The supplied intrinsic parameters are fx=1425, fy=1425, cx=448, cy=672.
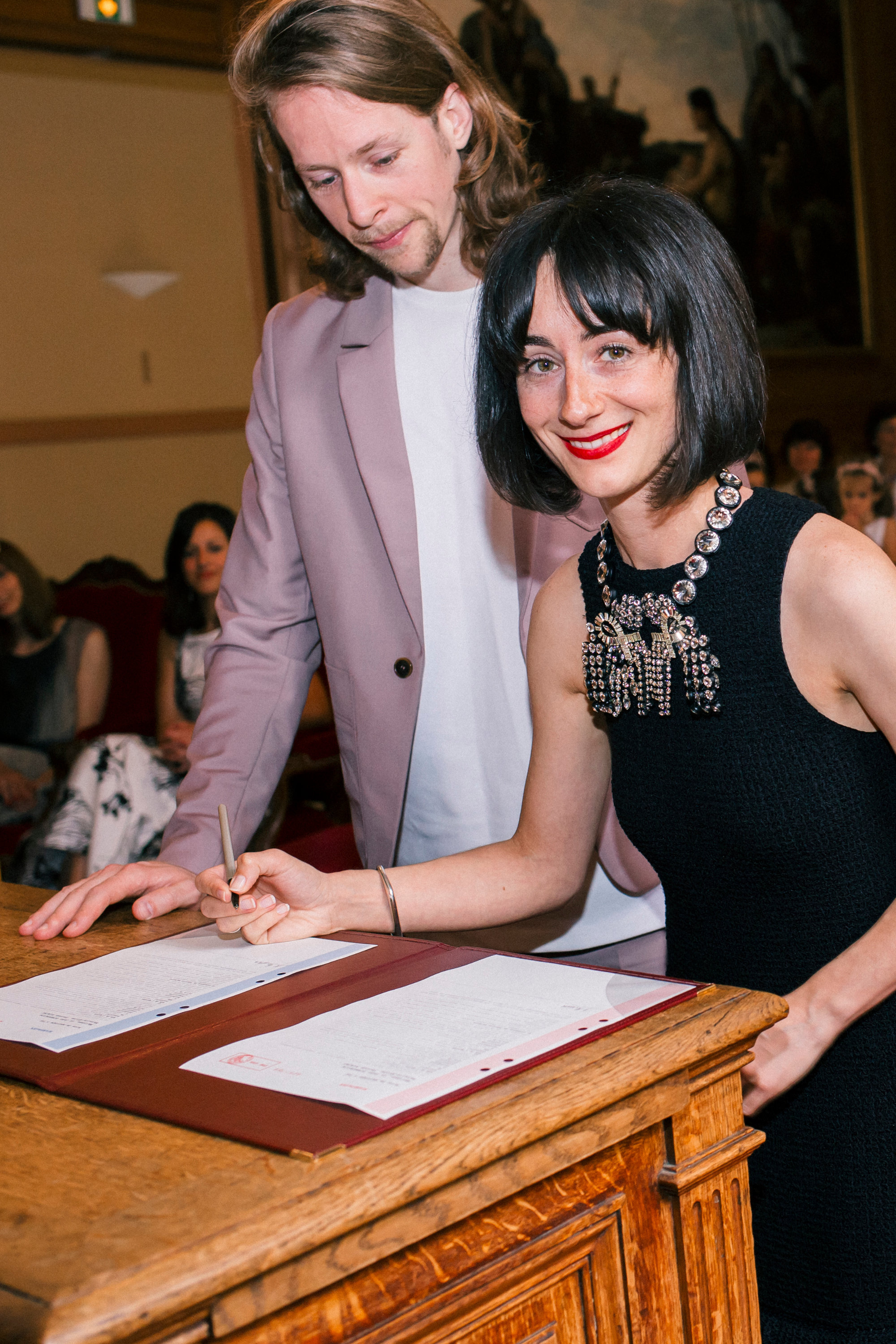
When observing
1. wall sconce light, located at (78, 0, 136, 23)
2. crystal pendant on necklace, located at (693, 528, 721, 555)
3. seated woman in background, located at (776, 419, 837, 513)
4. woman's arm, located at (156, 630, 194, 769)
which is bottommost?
woman's arm, located at (156, 630, 194, 769)

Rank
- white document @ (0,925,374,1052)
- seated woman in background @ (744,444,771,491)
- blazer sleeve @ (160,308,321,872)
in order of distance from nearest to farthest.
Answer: white document @ (0,925,374,1052) → blazer sleeve @ (160,308,321,872) → seated woman in background @ (744,444,771,491)

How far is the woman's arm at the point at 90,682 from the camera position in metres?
6.30

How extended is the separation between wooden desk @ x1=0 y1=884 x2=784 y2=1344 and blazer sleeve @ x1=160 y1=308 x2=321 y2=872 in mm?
987

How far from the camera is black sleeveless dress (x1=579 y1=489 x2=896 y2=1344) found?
152cm

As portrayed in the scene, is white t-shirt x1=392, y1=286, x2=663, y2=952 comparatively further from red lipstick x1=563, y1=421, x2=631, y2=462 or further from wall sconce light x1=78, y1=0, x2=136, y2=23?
wall sconce light x1=78, y1=0, x2=136, y2=23

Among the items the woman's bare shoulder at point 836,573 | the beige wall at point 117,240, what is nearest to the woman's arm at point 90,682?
the beige wall at point 117,240

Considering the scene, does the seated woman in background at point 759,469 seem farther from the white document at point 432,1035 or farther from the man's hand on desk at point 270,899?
the white document at point 432,1035

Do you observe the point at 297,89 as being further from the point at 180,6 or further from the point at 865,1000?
the point at 180,6

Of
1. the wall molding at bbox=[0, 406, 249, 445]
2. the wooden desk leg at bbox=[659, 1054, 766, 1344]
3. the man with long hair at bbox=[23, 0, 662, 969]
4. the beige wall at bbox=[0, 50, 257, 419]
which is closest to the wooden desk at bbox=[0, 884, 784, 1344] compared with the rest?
the wooden desk leg at bbox=[659, 1054, 766, 1344]

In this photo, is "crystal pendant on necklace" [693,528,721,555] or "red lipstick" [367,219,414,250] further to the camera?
"red lipstick" [367,219,414,250]

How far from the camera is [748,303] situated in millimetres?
1616

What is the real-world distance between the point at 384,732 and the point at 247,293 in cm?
623

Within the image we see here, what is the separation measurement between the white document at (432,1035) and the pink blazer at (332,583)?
791mm

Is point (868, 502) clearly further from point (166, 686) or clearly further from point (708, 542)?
point (708, 542)
